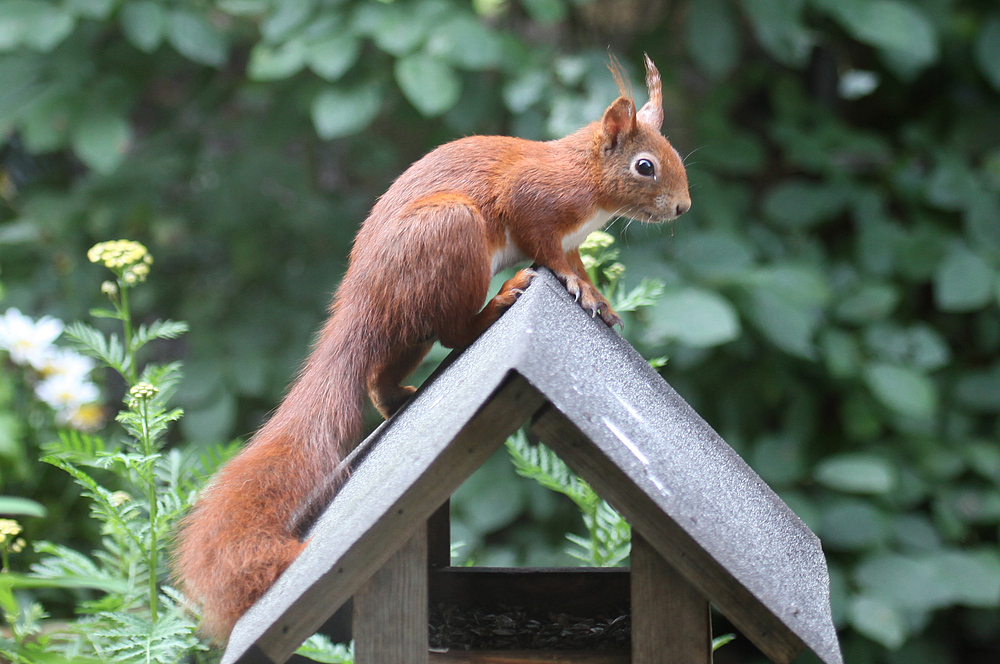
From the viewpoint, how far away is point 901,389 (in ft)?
6.97

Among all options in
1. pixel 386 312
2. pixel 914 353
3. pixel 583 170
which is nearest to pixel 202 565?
pixel 386 312

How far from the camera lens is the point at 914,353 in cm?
228

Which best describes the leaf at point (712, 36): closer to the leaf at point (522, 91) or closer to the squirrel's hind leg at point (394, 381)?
the leaf at point (522, 91)

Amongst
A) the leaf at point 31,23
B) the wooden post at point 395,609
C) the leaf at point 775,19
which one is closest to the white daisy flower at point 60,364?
the leaf at point 31,23

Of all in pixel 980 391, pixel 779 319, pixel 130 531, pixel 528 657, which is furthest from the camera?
pixel 980 391

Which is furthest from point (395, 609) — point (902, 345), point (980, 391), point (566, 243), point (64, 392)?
point (980, 391)

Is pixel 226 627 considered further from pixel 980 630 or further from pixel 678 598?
pixel 980 630

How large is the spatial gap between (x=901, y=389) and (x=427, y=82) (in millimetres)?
1348

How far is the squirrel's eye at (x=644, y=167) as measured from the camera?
120 centimetres

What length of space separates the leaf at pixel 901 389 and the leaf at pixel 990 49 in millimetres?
817

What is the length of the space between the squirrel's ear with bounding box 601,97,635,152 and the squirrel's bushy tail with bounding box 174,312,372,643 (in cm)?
43

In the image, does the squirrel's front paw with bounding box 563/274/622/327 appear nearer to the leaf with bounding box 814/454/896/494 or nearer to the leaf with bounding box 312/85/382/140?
the leaf with bounding box 312/85/382/140

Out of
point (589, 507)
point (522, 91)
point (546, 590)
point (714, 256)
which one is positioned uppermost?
point (522, 91)

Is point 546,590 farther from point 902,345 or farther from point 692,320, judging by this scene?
point 902,345
